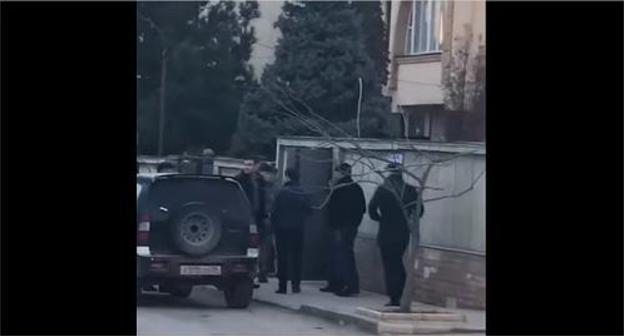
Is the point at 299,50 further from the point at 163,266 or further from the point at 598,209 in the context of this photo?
the point at 598,209

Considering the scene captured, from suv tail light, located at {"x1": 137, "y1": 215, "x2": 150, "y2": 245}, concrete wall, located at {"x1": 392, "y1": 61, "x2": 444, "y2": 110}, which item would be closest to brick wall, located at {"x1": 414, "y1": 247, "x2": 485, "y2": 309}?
suv tail light, located at {"x1": 137, "y1": 215, "x2": 150, "y2": 245}

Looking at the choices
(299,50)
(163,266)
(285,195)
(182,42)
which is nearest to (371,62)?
(299,50)

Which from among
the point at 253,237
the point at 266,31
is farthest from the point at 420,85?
the point at 253,237

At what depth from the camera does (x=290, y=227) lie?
12547 mm

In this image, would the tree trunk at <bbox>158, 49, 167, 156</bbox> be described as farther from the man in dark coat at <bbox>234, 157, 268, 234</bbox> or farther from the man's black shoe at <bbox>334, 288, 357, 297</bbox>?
the man's black shoe at <bbox>334, 288, 357, 297</bbox>

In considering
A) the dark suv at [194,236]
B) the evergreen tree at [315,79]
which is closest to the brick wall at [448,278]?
the dark suv at [194,236]

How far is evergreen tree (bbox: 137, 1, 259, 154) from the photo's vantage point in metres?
15.2

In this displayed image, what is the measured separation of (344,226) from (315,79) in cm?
510

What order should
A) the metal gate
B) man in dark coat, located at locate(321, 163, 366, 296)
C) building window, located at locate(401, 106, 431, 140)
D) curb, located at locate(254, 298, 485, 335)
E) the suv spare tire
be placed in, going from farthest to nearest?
1. building window, located at locate(401, 106, 431, 140)
2. the metal gate
3. man in dark coat, located at locate(321, 163, 366, 296)
4. the suv spare tire
5. curb, located at locate(254, 298, 485, 335)

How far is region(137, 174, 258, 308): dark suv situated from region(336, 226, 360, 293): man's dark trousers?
3.35ft

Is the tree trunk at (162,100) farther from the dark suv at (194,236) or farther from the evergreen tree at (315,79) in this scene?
the dark suv at (194,236)

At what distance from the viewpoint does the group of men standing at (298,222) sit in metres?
11.7

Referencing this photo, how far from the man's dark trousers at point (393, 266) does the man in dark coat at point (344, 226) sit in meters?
0.71

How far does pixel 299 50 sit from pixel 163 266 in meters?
7.81
